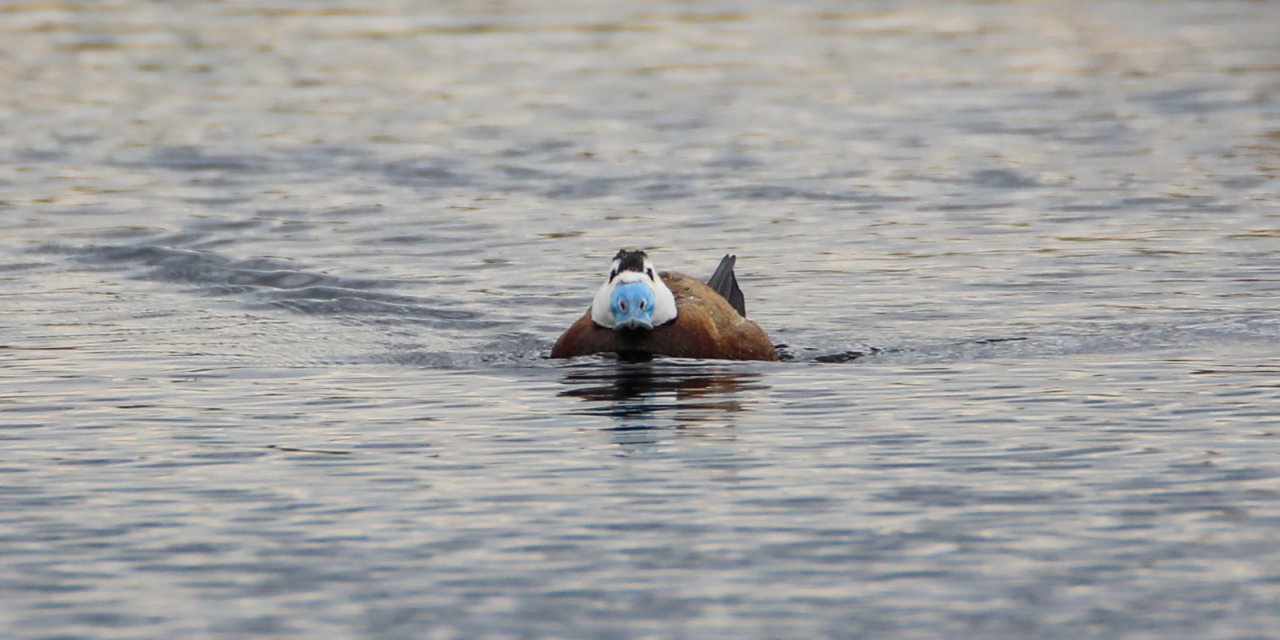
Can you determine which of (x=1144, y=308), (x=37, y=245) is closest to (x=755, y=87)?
(x=37, y=245)

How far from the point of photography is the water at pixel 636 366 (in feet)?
32.1

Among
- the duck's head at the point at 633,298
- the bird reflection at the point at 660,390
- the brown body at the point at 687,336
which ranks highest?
the duck's head at the point at 633,298

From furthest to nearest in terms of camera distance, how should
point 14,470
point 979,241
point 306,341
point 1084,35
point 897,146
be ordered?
point 1084,35
point 897,146
point 979,241
point 306,341
point 14,470

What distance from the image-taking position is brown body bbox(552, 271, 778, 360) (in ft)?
50.4

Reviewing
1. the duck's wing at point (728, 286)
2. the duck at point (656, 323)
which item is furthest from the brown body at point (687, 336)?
the duck's wing at point (728, 286)

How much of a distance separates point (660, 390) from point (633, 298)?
0.68 metres

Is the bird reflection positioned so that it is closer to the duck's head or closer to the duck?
the duck

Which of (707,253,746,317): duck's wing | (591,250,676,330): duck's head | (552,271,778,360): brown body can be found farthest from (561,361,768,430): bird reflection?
(707,253,746,317): duck's wing

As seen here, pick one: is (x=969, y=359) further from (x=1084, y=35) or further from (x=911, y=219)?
(x=1084, y=35)

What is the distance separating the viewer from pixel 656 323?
1531cm

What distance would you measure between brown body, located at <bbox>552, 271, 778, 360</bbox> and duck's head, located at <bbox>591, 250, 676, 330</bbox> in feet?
0.34

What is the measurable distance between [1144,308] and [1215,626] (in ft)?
28.5

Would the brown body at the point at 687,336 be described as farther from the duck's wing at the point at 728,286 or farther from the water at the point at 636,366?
the duck's wing at the point at 728,286

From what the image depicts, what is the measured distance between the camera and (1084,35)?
38.2m
